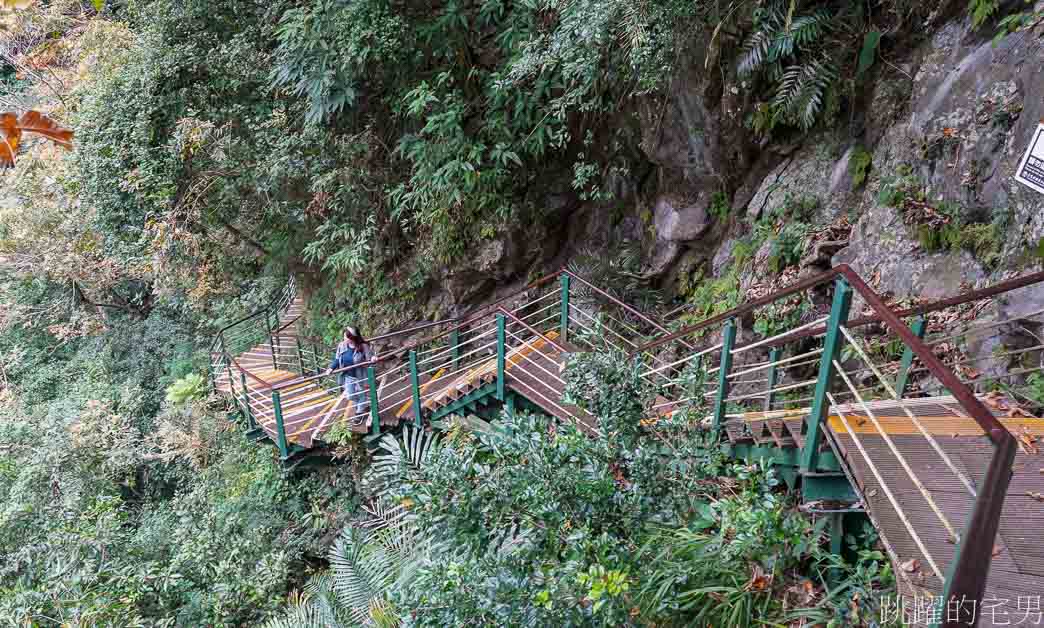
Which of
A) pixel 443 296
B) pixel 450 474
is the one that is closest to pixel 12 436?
pixel 443 296

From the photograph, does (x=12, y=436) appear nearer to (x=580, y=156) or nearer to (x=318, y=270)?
(x=318, y=270)

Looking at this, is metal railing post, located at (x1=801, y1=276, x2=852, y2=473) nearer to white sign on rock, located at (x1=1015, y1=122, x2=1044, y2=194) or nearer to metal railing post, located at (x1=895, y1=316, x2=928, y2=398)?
metal railing post, located at (x1=895, y1=316, x2=928, y2=398)

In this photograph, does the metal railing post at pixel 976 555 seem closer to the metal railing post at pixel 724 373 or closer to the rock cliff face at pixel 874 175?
the metal railing post at pixel 724 373

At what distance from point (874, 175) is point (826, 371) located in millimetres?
3841

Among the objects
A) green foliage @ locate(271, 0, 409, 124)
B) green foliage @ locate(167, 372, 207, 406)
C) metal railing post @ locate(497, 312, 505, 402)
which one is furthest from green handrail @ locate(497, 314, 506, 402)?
green foliage @ locate(167, 372, 207, 406)

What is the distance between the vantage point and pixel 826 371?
9.71ft

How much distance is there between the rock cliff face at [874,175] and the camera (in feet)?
15.5

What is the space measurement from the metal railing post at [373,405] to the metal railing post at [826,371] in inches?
190

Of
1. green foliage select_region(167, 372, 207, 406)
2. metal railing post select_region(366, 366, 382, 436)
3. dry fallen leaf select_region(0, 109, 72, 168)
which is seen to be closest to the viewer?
dry fallen leaf select_region(0, 109, 72, 168)

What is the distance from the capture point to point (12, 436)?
12.9 m

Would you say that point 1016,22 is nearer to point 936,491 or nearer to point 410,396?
point 936,491

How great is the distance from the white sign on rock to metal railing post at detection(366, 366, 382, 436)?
5798 mm

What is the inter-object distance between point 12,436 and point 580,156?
43.2 ft

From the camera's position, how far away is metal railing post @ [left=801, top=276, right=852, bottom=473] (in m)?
2.92
